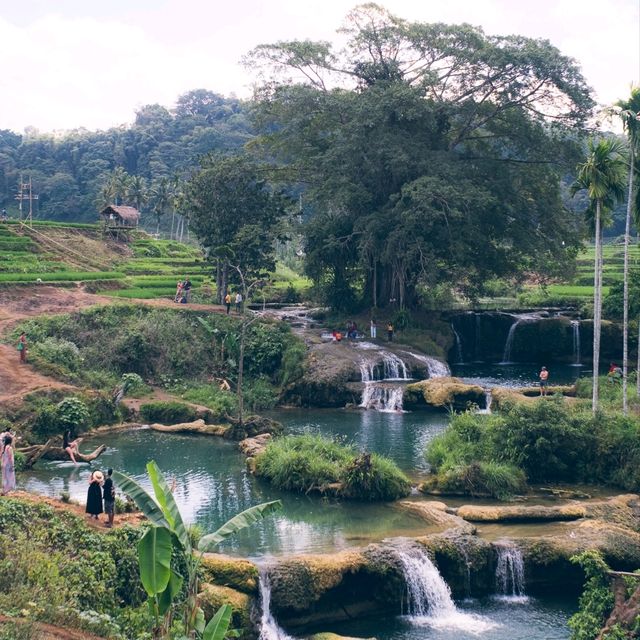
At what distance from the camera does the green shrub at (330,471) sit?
69.5 ft

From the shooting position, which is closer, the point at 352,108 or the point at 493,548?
the point at 493,548

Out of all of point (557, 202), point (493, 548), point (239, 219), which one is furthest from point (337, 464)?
point (557, 202)

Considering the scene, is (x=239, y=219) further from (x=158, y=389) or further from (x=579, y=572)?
(x=579, y=572)

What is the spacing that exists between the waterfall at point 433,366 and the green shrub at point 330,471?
14.8 m

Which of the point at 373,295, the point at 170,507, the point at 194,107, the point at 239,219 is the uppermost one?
the point at 194,107

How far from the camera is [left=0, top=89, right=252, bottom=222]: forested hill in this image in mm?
96625

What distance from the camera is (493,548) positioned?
17.6 m

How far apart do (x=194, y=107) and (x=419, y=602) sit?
4804 inches

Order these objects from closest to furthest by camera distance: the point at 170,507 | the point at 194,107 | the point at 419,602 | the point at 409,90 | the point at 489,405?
the point at 170,507 → the point at 419,602 → the point at 489,405 → the point at 409,90 → the point at 194,107

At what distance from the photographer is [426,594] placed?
16812 mm

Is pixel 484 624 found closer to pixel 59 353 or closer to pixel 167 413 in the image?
pixel 167 413

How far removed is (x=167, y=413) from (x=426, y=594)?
15638 millimetres

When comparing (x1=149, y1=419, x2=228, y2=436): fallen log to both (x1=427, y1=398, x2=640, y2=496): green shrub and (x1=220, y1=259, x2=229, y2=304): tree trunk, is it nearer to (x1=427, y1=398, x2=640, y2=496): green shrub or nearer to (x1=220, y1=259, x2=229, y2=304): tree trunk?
(x1=427, y1=398, x2=640, y2=496): green shrub

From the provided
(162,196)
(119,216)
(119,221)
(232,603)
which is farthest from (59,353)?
(162,196)
